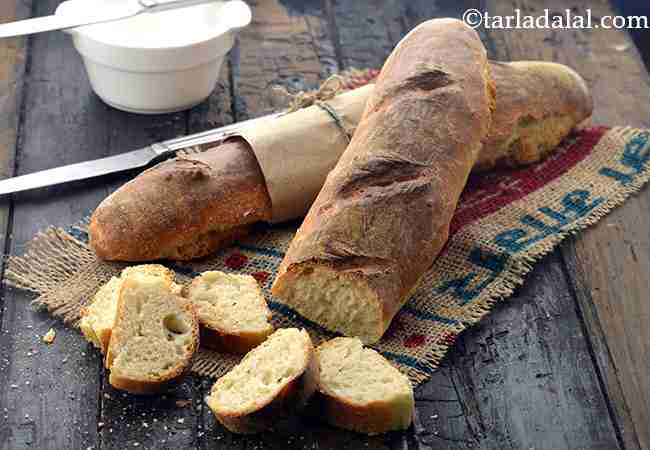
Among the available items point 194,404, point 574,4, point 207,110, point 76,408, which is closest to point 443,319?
point 194,404

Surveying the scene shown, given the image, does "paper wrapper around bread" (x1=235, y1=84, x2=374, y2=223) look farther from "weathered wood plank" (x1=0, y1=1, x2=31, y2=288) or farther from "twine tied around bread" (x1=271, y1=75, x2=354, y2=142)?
"weathered wood plank" (x1=0, y1=1, x2=31, y2=288)

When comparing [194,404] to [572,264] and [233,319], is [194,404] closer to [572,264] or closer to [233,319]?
[233,319]

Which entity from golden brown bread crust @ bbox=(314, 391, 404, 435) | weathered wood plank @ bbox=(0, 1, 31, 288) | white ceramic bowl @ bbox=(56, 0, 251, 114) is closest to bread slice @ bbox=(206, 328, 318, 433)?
golden brown bread crust @ bbox=(314, 391, 404, 435)

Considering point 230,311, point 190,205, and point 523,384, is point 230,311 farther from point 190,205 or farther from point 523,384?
point 523,384

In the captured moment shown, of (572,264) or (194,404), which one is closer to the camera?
(194,404)

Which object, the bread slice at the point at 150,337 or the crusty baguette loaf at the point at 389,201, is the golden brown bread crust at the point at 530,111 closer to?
the crusty baguette loaf at the point at 389,201
